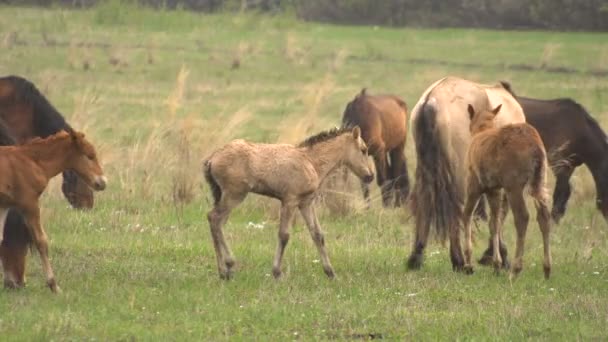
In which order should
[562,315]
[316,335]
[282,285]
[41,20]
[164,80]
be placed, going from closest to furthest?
[316,335]
[562,315]
[282,285]
[164,80]
[41,20]

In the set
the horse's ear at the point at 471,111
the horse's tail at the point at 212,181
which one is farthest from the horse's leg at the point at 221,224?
the horse's ear at the point at 471,111

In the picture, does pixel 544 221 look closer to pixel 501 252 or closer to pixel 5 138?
pixel 501 252

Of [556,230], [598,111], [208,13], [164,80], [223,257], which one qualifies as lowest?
[208,13]

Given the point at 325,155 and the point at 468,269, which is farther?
the point at 468,269

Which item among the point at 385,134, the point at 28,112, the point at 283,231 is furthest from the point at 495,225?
the point at 385,134

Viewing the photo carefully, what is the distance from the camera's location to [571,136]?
45.2 feet

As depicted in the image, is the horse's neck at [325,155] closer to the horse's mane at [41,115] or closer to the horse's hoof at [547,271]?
the horse's hoof at [547,271]

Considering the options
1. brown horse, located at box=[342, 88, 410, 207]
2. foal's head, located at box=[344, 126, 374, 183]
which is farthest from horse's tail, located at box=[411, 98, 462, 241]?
brown horse, located at box=[342, 88, 410, 207]

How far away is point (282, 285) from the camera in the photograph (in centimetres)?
956

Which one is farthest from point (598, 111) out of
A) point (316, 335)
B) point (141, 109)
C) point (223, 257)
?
point (316, 335)

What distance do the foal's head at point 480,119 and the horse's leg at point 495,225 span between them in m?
0.54

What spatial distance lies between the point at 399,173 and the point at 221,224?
6644 mm

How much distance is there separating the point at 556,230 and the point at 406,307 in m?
5.37

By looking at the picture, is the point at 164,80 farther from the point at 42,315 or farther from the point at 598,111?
the point at 42,315
